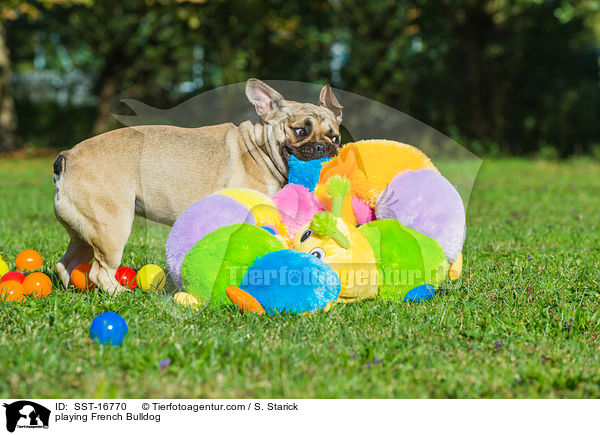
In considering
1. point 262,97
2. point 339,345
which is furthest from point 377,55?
point 339,345

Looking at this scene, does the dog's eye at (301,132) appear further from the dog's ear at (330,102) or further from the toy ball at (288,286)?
the toy ball at (288,286)

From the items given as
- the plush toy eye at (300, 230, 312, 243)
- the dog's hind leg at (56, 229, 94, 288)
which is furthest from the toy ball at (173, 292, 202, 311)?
the dog's hind leg at (56, 229, 94, 288)

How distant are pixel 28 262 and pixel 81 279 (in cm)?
91

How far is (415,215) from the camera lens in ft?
13.5

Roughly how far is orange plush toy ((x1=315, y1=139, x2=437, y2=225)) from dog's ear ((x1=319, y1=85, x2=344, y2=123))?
287 millimetres

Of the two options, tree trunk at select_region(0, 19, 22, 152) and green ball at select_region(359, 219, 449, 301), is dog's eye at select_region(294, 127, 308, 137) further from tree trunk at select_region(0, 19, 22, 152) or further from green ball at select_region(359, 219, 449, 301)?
tree trunk at select_region(0, 19, 22, 152)

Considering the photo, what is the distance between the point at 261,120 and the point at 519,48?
19483 millimetres

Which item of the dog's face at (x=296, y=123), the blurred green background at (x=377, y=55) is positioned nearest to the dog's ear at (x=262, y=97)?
the dog's face at (x=296, y=123)

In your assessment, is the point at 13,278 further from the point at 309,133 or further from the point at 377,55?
the point at 377,55

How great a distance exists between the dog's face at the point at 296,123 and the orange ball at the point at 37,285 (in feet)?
5.99

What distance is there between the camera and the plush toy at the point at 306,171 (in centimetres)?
426

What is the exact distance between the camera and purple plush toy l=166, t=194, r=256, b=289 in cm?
384

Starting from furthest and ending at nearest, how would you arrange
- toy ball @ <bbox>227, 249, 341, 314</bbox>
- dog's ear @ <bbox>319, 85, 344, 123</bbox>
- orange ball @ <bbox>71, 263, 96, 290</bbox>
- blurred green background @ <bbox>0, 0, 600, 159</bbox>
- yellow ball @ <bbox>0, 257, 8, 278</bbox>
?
blurred green background @ <bbox>0, 0, 600, 159</bbox> < yellow ball @ <bbox>0, 257, 8, 278</bbox> < dog's ear @ <bbox>319, 85, 344, 123</bbox> < orange ball @ <bbox>71, 263, 96, 290</bbox> < toy ball @ <bbox>227, 249, 341, 314</bbox>

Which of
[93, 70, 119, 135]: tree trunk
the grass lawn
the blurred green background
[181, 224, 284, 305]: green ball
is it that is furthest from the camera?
[93, 70, 119, 135]: tree trunk
